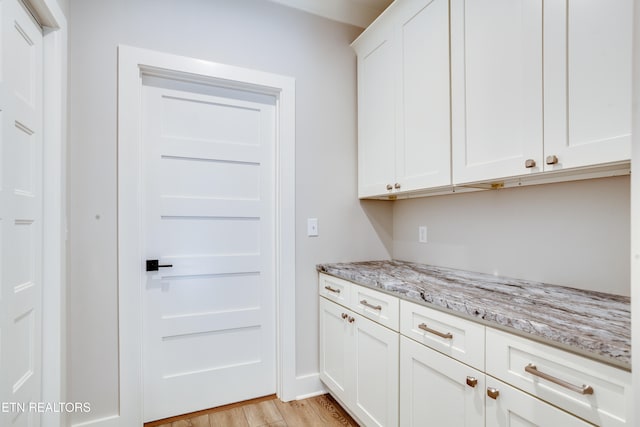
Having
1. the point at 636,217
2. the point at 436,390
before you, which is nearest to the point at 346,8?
the point at 636,217

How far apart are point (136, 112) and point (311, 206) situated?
3.80 ft

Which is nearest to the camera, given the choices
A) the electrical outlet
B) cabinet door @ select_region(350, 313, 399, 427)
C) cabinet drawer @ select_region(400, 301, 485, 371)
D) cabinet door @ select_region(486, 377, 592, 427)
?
cabinet door @ select_region(486, 377, 592, 427)

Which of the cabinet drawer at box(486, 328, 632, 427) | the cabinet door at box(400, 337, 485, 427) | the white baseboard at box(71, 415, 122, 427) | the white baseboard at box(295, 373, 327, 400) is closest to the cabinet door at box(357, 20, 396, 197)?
the cabinet door at box(400, 337, 485, 427)

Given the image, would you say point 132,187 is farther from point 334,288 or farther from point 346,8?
point 346,8

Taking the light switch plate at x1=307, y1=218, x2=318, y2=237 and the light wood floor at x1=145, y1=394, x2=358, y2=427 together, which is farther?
the light switch plate at x1=307, y1=218, x2=318, y2=237

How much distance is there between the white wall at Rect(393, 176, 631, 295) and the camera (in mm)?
1247

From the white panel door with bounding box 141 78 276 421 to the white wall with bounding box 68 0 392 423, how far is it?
0.65 ft

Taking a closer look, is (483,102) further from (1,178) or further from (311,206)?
(1,178)

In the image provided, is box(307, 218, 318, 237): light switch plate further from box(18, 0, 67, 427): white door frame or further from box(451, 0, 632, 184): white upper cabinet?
box(18, 0, 67, 427): white door frame

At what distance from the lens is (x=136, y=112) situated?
1.79 metres

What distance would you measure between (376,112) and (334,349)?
1.51 meters

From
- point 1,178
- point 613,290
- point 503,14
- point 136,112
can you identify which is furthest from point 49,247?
point 613,290

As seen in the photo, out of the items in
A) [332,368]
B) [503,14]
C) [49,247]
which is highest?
[503,14]

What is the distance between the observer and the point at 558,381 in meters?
0.84
